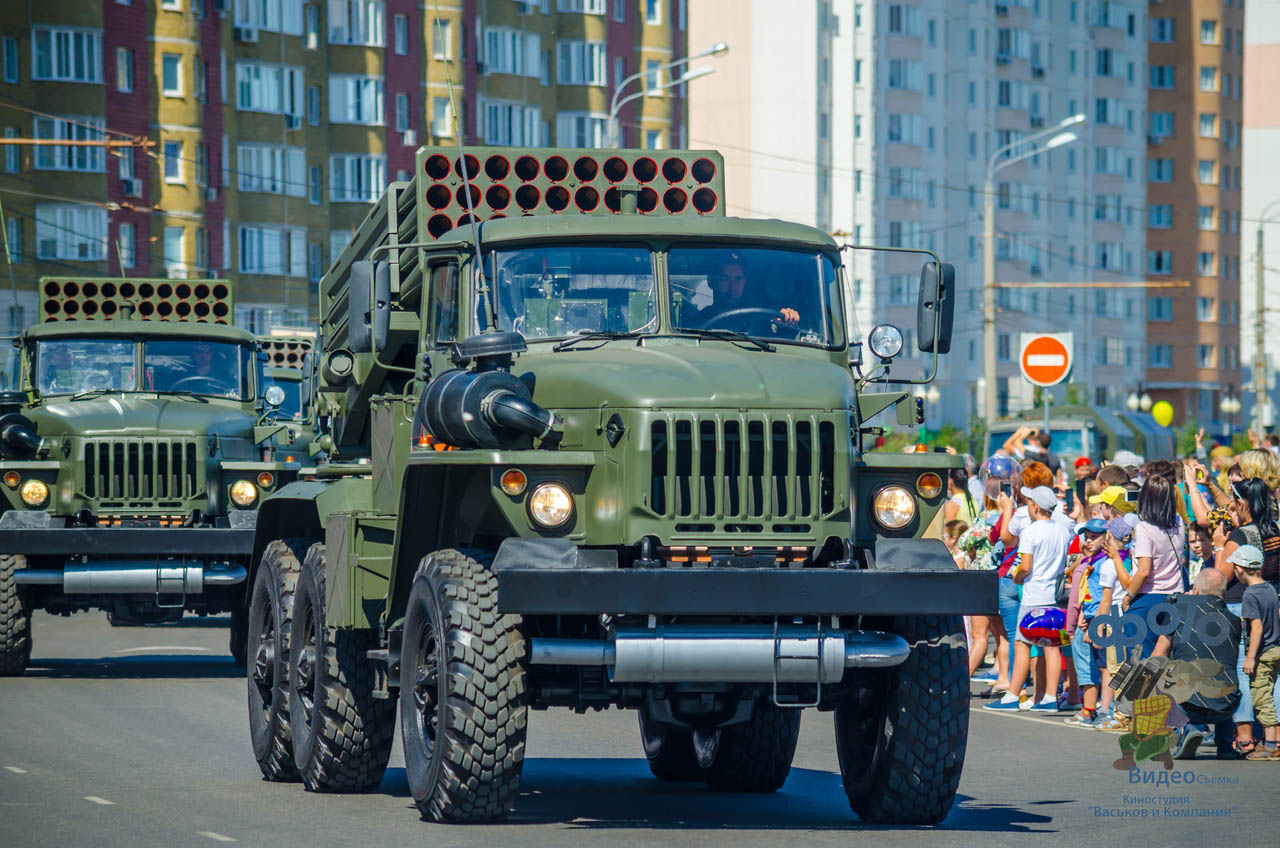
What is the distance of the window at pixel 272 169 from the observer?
74188mm

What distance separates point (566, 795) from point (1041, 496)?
21.7 feet

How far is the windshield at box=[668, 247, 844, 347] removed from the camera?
11.6m

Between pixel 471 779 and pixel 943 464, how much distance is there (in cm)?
252

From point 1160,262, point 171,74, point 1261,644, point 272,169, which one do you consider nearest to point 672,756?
point 1261,644

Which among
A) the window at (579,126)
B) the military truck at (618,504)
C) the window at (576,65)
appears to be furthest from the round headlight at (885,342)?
the window at (576,65)

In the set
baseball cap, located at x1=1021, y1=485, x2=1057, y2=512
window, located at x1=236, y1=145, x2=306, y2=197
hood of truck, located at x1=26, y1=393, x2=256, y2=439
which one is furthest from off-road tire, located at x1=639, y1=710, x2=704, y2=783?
window, located at x1=236, y1=145, x2=306, y2=197

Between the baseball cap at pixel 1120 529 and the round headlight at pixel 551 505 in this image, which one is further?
the baseball cap at pixel 1120 529

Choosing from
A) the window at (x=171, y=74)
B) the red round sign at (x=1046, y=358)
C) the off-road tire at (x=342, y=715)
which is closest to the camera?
the off-road tire at (x=342, y=715)

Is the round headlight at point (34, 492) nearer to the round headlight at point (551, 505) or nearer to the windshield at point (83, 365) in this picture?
the windshield at point (83, 365)

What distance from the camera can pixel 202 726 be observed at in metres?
16.1

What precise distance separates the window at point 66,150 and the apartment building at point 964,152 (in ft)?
99.1

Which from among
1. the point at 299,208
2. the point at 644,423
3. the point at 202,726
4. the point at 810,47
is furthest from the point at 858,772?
the point at 810,47

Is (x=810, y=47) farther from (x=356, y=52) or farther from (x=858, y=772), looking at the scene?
(x=858, y=772)

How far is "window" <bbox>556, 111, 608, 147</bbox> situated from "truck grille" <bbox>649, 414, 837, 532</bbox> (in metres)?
75.2
